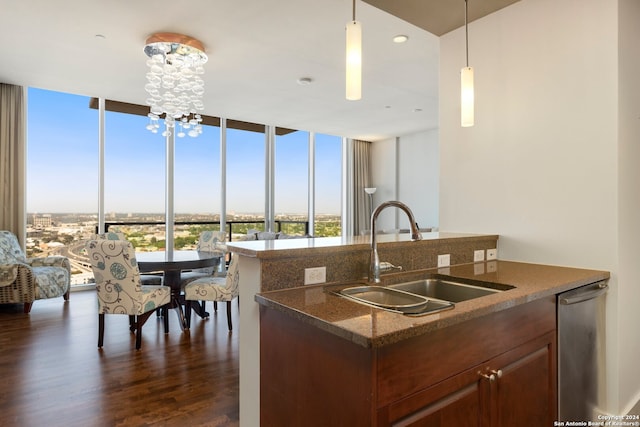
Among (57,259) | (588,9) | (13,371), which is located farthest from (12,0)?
(588,9)

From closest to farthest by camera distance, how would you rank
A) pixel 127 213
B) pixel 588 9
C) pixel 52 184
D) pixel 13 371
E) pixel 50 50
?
pixel 588 9 → pixel 13 371 → pixel 50 50 → pixel 52 184 → pixel 127 213

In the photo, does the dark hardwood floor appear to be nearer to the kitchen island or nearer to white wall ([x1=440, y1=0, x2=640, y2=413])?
the kitchen island

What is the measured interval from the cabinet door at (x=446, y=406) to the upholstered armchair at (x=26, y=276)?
4.72 meters

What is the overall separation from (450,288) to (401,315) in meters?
0.81

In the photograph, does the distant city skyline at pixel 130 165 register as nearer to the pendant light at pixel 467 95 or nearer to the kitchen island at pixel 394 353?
the kitchen island at pixel 394 353

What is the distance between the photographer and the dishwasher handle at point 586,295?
5.82 ft

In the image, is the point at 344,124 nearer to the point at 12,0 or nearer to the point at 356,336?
the point at 12,0

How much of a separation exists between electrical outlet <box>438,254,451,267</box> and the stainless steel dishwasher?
612mm

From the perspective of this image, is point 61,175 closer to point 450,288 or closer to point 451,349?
point 450,288

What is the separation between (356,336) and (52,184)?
19.9 ft

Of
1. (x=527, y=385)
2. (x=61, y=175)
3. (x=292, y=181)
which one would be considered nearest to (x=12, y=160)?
(x=61, y=175)

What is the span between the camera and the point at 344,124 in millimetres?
7102

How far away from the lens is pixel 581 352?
190 cm

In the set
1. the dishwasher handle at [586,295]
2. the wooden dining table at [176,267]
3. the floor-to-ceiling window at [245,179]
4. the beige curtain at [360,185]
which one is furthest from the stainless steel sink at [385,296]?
the beige curtain at [360,185]
